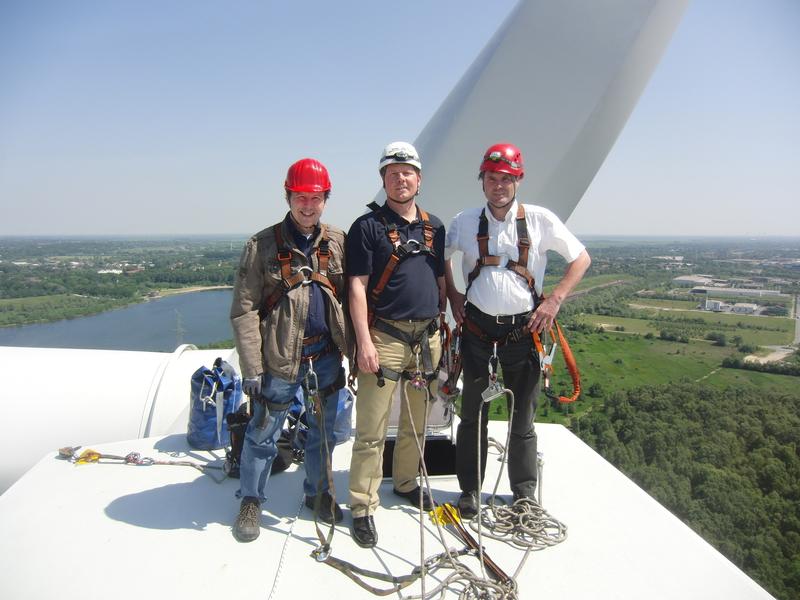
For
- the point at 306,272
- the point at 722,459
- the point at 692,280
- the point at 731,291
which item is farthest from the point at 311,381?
the point at 692,280

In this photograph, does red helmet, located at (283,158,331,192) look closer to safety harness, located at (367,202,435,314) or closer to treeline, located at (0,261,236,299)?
safety harness, located at (367,202,435,314)

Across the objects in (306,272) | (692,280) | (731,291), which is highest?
(306,272)

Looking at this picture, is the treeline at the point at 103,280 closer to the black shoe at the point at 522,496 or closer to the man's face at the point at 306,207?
the man's face at the point at 306,207

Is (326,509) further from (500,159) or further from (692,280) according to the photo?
(692,280)

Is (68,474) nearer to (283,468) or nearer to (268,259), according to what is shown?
(283,468)

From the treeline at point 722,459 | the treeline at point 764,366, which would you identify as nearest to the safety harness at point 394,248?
the treeline at point 722,459
